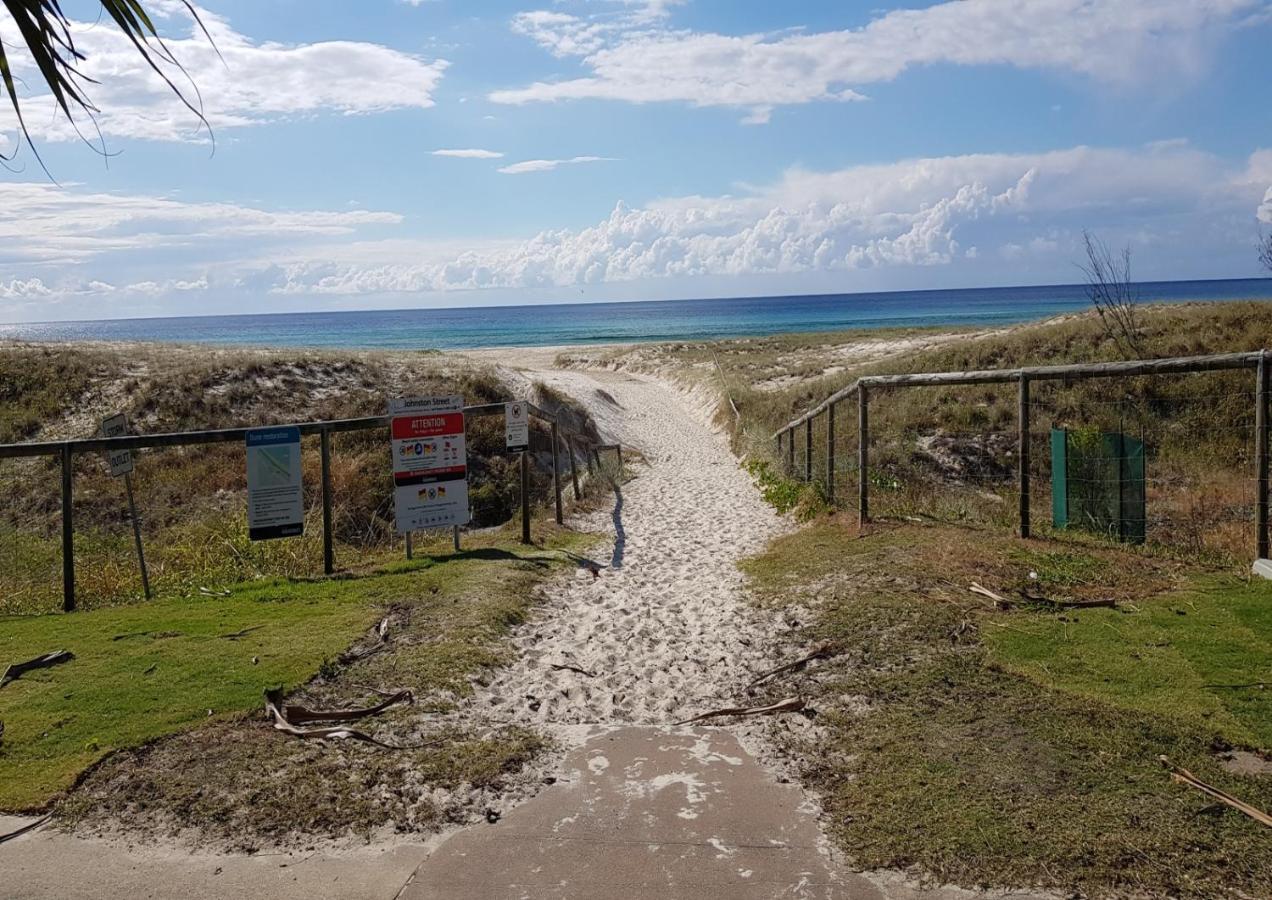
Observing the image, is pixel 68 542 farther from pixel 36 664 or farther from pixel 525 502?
pixel 525 502

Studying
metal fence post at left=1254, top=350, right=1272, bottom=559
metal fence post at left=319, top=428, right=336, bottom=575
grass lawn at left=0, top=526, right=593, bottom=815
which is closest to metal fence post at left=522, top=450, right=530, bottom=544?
grass lawn at left=0, top=526, right=593, bottom=815

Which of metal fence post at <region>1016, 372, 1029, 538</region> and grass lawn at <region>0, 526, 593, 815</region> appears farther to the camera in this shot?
metal fence post at <region>1016, 372, 1029, 538</region>

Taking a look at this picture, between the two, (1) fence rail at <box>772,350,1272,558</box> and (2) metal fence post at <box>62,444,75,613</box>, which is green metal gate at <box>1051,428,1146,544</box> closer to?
(1) fence rail at <box>772,350,1272,558</box>

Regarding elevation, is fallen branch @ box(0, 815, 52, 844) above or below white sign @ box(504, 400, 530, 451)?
below

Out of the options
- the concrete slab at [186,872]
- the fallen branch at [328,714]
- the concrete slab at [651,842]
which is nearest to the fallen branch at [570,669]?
the fallen branch at [328,714]

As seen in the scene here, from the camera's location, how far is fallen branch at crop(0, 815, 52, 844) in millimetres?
3979

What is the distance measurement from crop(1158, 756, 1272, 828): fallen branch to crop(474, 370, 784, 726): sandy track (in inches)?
93.0

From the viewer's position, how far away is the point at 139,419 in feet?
62.4

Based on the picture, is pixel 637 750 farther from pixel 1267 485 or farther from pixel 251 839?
pixel 1267 485

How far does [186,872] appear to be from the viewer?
3742mm

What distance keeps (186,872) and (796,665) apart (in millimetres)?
3609

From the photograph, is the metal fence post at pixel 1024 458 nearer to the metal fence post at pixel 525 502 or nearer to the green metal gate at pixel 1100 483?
the green metal gate at pixel 1100 483

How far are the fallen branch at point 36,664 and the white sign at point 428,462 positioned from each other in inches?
143

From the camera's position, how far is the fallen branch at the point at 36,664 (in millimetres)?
5742
